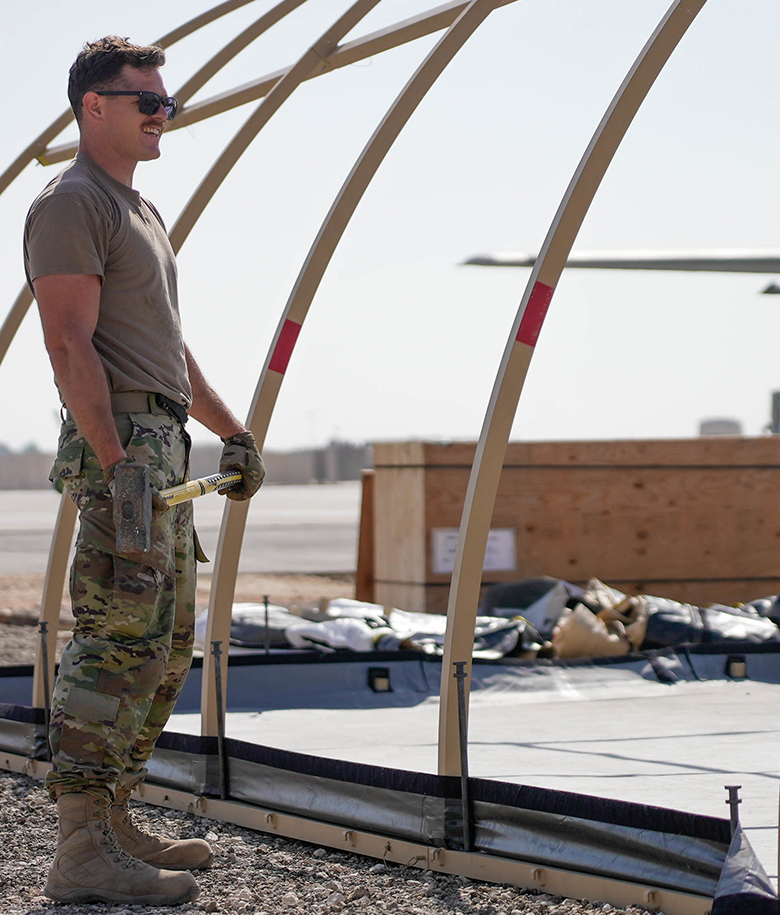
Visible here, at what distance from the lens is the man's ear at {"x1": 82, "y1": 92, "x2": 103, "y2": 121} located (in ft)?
9.27

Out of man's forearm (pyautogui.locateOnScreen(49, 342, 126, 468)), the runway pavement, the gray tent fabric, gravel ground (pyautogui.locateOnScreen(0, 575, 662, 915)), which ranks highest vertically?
man's forearm (pyautogui.locateOnScreen(49, 342, 126, 468))

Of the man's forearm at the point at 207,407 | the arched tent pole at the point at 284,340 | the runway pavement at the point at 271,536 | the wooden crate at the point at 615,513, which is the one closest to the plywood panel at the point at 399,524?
the wooden crate at the point at 615,513

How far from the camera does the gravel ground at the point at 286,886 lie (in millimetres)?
2738

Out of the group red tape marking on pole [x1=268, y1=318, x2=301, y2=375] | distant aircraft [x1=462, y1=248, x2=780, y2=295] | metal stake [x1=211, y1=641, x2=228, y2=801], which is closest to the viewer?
metal stake [x1=211, y1=641, x2=228, y2=801]

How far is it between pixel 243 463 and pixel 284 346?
0.83 m

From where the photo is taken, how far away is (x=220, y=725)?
3686 millimetres

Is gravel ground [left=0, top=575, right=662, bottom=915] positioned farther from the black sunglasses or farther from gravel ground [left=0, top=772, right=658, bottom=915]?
the black sunglasses

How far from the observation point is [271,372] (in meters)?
3.81

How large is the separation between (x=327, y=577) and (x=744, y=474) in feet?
23.4

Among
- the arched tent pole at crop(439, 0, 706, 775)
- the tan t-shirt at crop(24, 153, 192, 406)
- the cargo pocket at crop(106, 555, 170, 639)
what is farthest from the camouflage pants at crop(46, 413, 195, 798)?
the arched tent pole at crop(439, 0, 706, 775)

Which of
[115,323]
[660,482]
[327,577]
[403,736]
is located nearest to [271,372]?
[115,323]

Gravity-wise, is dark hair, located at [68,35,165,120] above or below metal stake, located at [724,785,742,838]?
above

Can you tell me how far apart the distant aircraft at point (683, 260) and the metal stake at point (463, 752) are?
28.9 ft

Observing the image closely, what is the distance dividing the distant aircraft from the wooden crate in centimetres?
344
